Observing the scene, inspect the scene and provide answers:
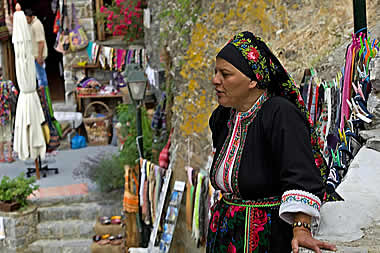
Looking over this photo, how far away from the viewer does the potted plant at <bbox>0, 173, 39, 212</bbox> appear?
6.88m

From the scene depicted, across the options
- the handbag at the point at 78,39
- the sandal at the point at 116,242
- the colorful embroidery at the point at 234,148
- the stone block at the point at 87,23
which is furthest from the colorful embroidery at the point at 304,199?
the stone block at the point at 87,23

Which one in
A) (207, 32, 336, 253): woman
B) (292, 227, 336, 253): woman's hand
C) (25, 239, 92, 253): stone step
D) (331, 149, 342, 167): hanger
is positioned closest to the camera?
(292, 227, 336, 253): woman's hand

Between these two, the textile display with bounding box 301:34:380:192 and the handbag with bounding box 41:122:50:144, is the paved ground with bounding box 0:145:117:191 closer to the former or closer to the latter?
the handbag with bounding box 41:122:50:144

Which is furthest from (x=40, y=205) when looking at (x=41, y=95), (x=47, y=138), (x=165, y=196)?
(x=165, y=196)

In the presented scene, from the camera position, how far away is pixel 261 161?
152cm

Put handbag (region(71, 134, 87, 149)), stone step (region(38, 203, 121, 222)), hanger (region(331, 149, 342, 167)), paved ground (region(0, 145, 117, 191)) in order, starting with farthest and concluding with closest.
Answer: handbag (region(71, 134, 87, 149)) < paved ground (region(0, 145, 117, 191)) < stone step (region(38, 203, 121, 222)) < hanger (region(331, 149, 342, 167))

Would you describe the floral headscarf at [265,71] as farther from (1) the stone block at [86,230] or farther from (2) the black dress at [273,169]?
(1) the stone block at [86,230]

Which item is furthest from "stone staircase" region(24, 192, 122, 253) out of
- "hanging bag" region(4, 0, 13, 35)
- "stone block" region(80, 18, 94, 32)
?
"hanging bag" region(4, 0, 13, 35)

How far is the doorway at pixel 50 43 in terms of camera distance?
522 inches

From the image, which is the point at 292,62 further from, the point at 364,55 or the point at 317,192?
the point at 317,192

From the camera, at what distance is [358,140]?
2127 millimetres

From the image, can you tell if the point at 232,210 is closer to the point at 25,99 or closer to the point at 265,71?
the point at 265,71

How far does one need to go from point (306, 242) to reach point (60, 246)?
605 cm

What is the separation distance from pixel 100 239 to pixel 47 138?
2.49 metres
